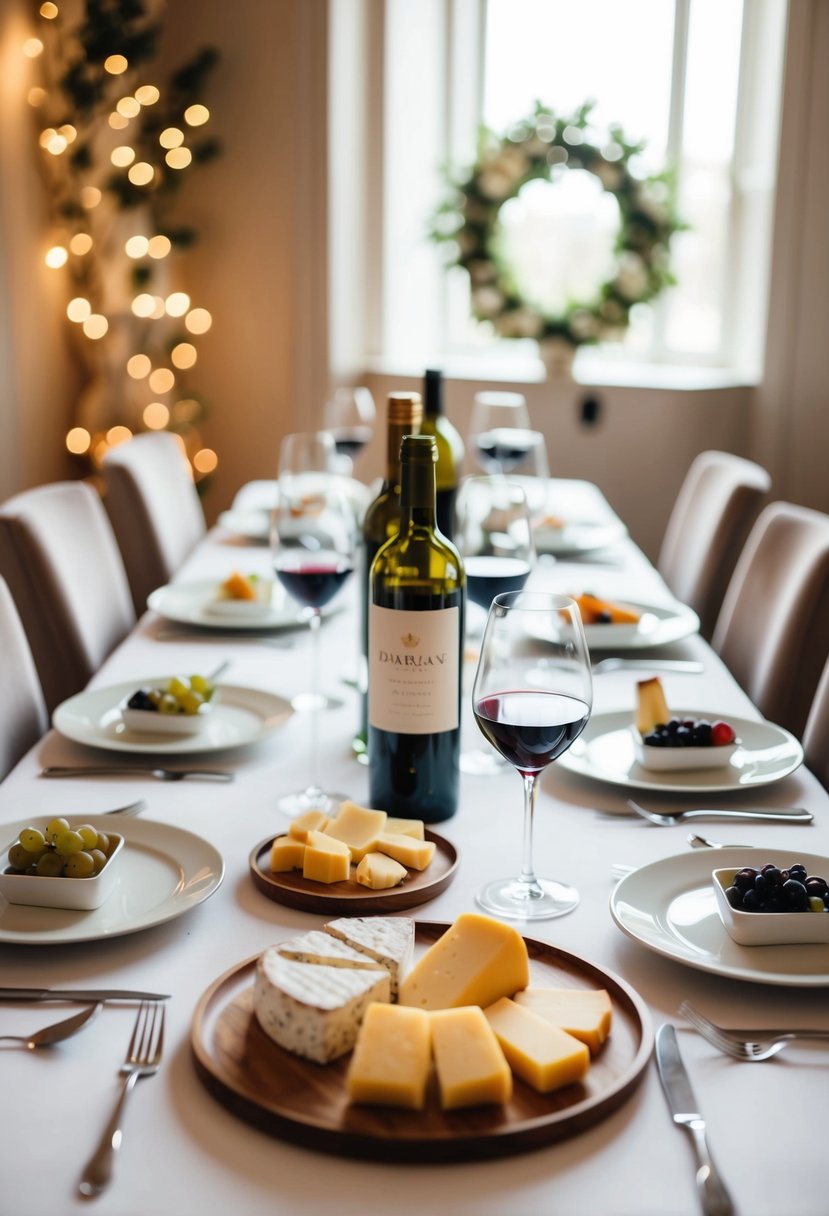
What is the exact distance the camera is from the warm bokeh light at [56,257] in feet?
13.8

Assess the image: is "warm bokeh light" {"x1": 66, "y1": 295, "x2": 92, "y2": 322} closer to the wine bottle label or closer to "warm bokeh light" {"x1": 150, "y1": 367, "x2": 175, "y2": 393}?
"warm bokeh light" {"x1": 150, "y1": 367, "x2": 175, "y2": 393}

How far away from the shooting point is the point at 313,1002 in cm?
75

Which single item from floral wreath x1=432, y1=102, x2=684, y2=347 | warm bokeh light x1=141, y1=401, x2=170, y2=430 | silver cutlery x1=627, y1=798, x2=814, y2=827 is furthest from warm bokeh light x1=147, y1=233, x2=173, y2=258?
silver cutlery x1=627, y1=798, x2=814, y2=827

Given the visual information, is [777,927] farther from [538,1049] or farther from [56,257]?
[56,257]

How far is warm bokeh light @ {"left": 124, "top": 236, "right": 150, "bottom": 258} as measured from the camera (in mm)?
4379

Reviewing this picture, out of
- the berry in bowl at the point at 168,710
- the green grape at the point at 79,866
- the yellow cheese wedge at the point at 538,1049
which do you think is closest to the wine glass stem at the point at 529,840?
the yellow cheese wedge at the point at 538,1049

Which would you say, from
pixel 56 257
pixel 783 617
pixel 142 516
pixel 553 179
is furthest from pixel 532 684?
pixel 56 257

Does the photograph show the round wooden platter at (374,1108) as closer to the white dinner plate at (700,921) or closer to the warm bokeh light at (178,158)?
the white dinner plate at (700,921)

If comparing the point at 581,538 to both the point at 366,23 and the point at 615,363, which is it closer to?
the point at 615,363

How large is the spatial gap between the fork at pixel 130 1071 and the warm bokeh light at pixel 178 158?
3.95 meters

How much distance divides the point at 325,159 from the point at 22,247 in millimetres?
1021

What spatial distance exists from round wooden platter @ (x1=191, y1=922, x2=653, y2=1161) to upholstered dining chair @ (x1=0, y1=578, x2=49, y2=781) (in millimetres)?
873

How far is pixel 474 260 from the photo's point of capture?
4203 mm

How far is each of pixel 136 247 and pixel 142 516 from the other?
210cm
